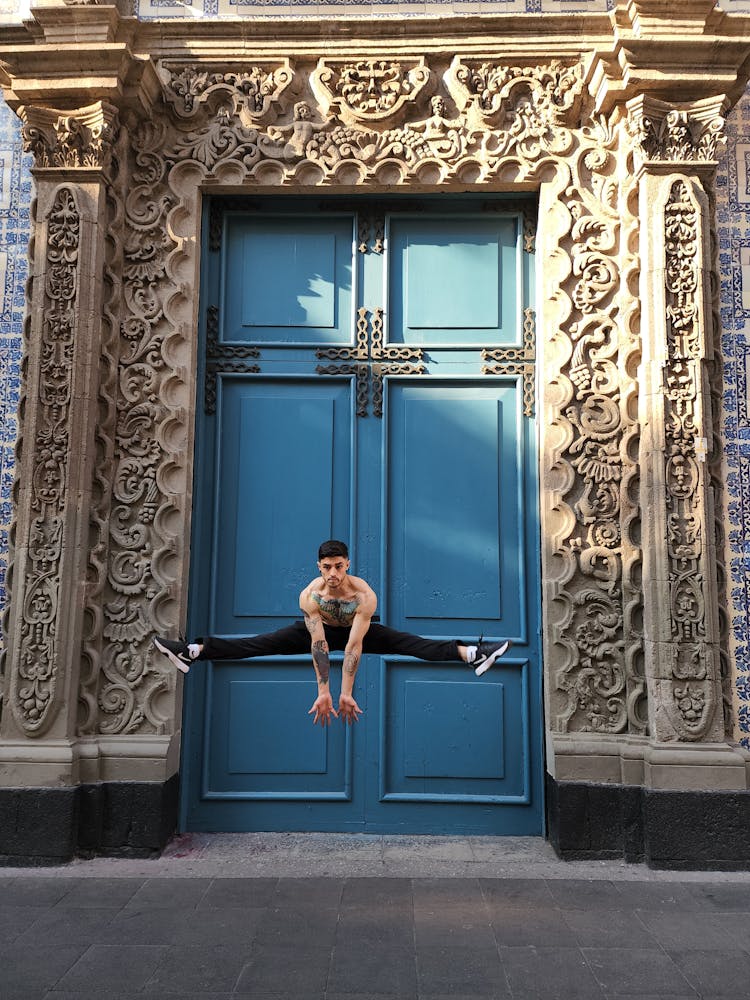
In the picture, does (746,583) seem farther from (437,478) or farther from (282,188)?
(282,188)

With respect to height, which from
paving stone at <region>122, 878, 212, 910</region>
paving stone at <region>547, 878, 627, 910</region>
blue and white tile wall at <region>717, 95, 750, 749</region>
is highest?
blue and white tile wall at <region>717, 95, 750, 749</region>

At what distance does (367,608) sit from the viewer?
4.00 metres

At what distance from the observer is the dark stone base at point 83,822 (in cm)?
497

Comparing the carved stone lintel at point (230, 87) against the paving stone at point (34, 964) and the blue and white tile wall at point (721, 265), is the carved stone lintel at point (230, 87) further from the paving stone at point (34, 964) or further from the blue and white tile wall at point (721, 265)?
the paving stone at point (34, 964)

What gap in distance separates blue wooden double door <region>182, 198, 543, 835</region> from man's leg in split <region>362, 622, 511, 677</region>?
4.49 feet

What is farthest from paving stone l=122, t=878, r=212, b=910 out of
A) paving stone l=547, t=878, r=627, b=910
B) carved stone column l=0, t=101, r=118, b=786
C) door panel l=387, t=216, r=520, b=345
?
door panel l=387, t=216, r=520, b=345

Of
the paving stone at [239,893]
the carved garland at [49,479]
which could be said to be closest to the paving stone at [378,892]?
the paving stone at [239,893]

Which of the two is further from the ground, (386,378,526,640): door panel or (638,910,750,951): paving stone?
(386,378,526,640): door panel

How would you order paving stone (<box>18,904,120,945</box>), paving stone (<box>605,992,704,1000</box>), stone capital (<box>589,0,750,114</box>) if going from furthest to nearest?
stone capital (<box>589,0,750,114</box>) → paving stone (<box>18,904,120,945</box>) → paving stone (<box>605,992,704,1000</box>)

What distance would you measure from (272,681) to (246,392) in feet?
6.73

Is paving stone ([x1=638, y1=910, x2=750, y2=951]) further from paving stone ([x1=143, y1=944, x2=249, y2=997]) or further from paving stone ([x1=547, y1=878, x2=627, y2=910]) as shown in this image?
paving stone ([x1=143, y1=944, x2=249, y2=997])

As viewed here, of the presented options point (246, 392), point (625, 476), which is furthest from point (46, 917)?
point (625, 476)

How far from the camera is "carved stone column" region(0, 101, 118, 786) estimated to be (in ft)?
16.9

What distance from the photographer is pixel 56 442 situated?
17.4 feet
